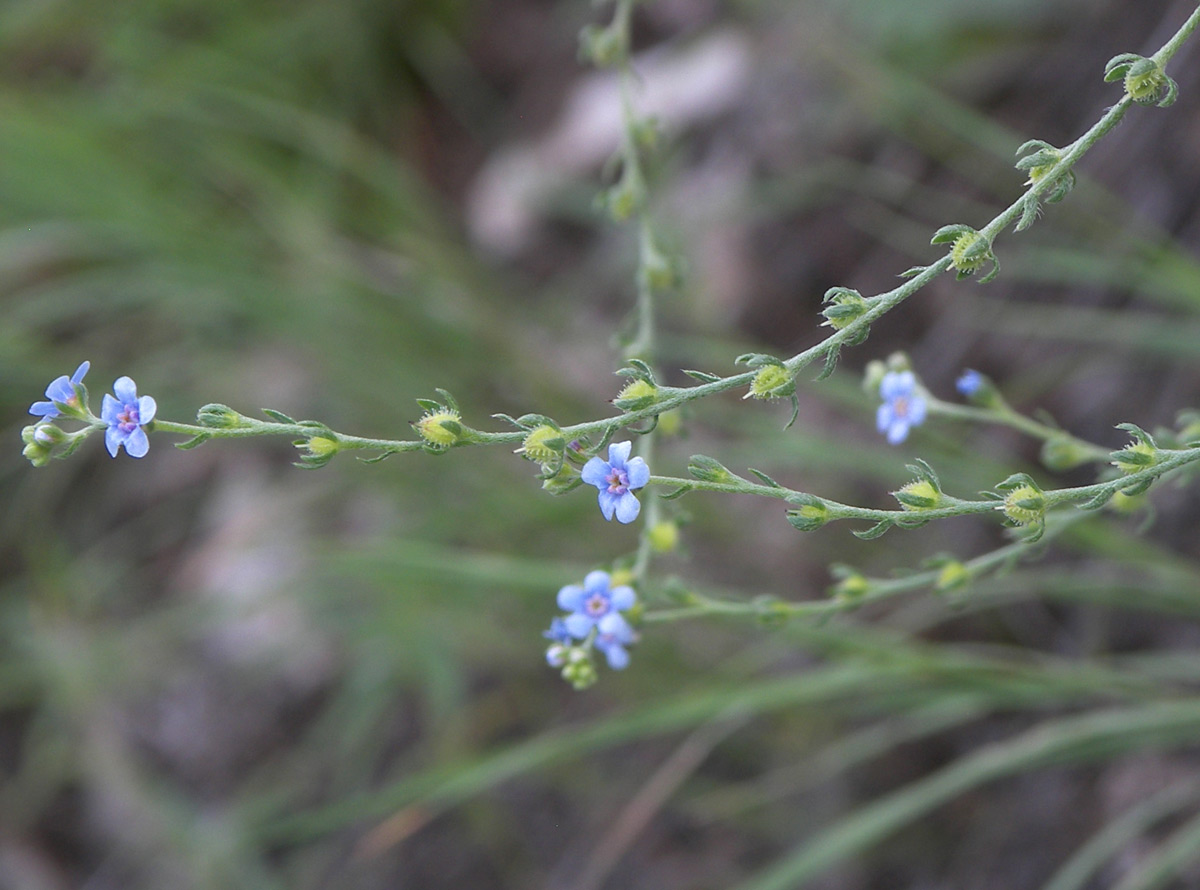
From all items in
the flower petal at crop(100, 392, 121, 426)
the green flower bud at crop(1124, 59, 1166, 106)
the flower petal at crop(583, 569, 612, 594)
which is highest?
the green flower bud at crop(1124, 59, 1166, 106)

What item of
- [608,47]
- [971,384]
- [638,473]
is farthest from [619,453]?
[608,47]

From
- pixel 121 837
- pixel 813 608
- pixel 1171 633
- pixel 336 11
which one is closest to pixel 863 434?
pixel 1171 633

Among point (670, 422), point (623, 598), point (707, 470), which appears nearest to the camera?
point (707, 470)

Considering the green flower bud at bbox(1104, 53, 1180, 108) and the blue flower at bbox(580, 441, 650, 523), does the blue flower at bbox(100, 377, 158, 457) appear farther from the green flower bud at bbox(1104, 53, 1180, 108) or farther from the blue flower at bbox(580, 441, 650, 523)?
the green flower bud at bbox(1104, 53, 1180, 108)

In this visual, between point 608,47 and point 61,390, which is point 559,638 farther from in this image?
point 608,47

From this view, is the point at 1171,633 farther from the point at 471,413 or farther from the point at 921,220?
the point at 471,413

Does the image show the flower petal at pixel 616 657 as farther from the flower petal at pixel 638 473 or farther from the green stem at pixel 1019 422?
the green stem at pixel 1019 422

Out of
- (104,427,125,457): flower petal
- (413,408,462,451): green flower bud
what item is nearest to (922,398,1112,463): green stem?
(413,408,462,451): green flower bud
